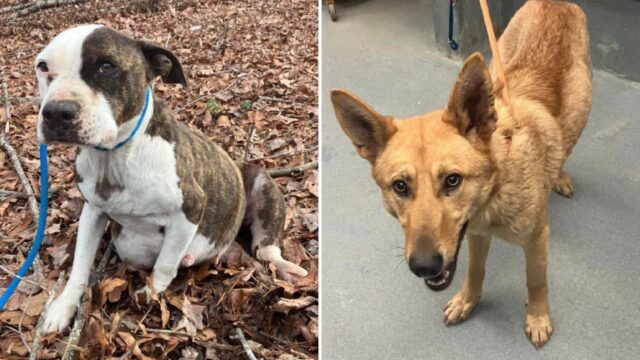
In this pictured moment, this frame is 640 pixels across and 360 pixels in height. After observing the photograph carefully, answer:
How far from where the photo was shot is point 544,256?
8.05 feet

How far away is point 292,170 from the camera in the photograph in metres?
2.77

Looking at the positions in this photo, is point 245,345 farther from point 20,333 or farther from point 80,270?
point 20,333

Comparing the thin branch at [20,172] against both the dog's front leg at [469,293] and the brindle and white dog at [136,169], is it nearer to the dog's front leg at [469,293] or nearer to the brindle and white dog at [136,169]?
the brindle and white dog at [136,169]

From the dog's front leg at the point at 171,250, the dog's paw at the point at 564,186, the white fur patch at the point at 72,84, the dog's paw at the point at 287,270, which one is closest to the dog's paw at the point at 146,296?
the dog's front leg at the point at 171,250

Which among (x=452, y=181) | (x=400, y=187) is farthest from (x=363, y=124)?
(x=452, y=181)

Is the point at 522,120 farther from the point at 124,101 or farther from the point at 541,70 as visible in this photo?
the point at 124,101

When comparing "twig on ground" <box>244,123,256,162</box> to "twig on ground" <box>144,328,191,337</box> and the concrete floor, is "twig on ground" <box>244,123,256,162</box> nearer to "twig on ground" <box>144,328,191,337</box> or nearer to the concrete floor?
the concrete floor

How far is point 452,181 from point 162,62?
1.00m

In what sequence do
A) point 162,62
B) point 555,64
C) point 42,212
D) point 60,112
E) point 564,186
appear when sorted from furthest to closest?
point 564,186 → point 555,64 → point 162,62 → point 42,212 → point 60,112

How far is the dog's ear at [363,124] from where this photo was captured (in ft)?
6.58

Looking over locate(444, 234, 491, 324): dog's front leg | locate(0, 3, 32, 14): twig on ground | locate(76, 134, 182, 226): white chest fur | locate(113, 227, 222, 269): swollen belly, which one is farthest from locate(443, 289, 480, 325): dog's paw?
locate(0, 3, 32, 14): twig on ground

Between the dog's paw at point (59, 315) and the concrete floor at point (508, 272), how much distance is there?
1.18 meters

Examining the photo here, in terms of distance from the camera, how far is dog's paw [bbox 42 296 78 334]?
1928 millimetres

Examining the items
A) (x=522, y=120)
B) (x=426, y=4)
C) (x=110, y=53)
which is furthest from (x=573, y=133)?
(x=426, y=4)
